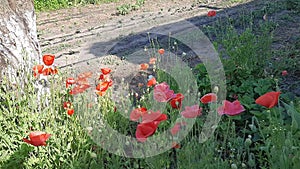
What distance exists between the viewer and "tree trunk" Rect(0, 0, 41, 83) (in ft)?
9.75

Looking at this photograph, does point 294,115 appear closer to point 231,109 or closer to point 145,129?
point 231,109

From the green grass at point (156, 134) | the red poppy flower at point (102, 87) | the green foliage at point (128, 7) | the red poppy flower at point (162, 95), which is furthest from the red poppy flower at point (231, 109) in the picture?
the green foliage at point (128, 7)

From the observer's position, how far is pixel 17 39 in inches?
121

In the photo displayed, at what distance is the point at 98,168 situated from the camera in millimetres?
2287

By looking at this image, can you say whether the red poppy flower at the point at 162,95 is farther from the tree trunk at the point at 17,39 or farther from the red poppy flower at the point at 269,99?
the tree trunk at the point at 17,39

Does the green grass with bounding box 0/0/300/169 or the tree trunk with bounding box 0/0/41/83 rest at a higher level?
the tree trunk with bounding box 0/0/41/83

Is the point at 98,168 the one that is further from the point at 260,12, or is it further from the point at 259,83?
the point at 260,12

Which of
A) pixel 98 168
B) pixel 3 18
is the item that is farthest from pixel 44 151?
pixel 3 18

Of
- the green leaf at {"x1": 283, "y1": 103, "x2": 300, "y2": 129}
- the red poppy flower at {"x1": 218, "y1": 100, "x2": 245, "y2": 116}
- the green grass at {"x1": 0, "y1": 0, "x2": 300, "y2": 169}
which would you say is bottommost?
the green grass at {"x1": 0, "y1": 0, "x2": 300, "y2": 169}

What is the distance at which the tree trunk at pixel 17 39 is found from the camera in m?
2.97

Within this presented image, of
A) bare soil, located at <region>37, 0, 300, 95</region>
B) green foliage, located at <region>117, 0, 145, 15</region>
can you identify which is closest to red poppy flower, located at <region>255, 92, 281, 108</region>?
bare soil, located at <region>37, 0, 300, 95</region>

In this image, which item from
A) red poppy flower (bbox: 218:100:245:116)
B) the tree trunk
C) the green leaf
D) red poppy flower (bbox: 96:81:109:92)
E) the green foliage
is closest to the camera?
red poppy flower (bbox: 218:100:245:116)

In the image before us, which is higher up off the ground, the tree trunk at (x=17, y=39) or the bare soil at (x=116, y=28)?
the tree trunk at (x=17, y=39)

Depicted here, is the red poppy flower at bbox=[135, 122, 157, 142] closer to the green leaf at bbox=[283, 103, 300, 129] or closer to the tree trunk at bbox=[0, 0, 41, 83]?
the green leaf at bbox=[283, 103, 300, 129]
